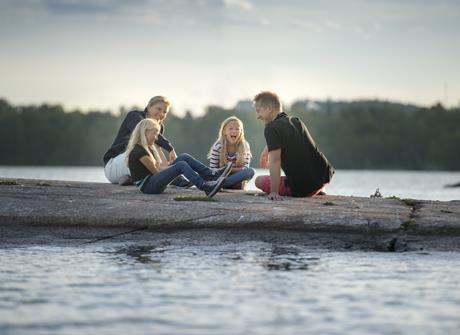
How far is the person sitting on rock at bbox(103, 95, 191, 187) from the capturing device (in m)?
14.5

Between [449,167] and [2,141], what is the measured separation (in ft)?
191

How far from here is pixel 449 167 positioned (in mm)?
128500

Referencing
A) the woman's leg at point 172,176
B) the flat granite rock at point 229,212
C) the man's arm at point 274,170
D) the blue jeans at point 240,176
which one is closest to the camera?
the flat granite rock at point 229,212

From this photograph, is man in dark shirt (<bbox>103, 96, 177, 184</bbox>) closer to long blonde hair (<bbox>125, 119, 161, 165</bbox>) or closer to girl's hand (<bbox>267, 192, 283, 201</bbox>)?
long blonde hair (<bbox>125, 119, 161, 165</bbox>)

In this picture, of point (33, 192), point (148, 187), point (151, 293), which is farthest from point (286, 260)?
point (33, 192)

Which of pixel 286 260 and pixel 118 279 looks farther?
pixel 286 260

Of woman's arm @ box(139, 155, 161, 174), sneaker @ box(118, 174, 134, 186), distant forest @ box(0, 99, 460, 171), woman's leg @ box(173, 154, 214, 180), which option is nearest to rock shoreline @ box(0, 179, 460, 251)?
woman's arm @ box(139, 155, 161, 174)

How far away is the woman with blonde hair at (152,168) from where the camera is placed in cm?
1332

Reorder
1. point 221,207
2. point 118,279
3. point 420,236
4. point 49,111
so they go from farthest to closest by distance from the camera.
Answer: point 49,111 → point 221,207 → point 420,236 → point 118,279

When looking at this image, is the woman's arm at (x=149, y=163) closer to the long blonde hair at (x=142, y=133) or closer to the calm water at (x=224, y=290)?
the long blonde hair at (x=142, y=133)

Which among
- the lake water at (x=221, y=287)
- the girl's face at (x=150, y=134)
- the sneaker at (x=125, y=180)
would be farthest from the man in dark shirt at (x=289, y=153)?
the sneaker at (x=125, y=180)

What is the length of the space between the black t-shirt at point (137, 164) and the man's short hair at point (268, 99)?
1737 millimetres

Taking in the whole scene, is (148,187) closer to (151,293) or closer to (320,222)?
(320,222)

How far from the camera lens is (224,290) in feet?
26.8
